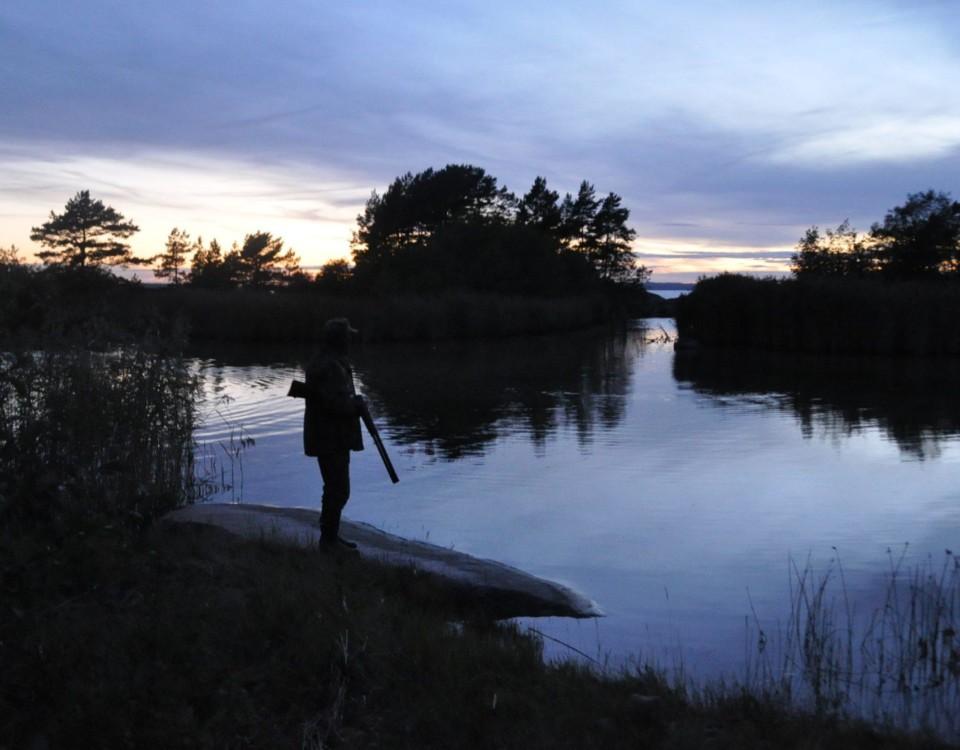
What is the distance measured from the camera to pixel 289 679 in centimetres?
570

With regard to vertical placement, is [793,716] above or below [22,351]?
below

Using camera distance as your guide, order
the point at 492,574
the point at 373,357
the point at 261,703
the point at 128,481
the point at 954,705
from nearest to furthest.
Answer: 1. the point at 261,703
2. the point at 954,705
3. the point at 492,574
4. the point at 128,481
5. the point at 373,357

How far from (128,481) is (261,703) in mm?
5485

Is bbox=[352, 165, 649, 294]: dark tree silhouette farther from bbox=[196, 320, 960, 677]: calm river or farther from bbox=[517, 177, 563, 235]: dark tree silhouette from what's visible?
bbox=[196, 320, 960, 677]: calm river

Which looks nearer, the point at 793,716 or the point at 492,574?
the point at 793,716

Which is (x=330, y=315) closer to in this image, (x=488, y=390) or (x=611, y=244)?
(x=488, y=390)

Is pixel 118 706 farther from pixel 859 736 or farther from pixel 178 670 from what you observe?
pixel 859 736

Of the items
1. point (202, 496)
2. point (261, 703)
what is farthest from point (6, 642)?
point (202, 496)

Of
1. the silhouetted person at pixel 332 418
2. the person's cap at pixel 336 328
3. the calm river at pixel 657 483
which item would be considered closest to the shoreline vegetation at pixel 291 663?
the silhouetted person at pixel 332 418

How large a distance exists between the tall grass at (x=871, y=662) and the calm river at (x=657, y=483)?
0.24 m

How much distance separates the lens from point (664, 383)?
29.5 meters

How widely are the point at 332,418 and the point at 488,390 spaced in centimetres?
1781

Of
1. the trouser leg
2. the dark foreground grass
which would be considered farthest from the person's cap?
the dark foreground grass

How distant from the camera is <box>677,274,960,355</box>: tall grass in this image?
124 ft
